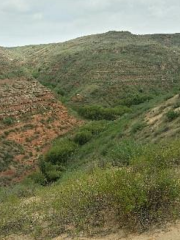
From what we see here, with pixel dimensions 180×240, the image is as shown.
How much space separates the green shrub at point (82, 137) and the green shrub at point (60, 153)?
957 millimetres

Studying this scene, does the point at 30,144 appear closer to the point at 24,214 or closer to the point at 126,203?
the point at 24,214

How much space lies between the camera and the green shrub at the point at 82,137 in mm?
26828

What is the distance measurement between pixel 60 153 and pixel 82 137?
3356 mm

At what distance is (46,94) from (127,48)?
96.9ft

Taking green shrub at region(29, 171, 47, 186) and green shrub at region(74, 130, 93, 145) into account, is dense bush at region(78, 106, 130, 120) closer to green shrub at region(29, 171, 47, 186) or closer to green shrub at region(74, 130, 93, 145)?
green shrub at region(74, 130, 93, 145)

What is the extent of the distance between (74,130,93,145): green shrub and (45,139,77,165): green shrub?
37.7 inches

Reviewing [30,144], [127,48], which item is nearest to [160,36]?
[127,48]

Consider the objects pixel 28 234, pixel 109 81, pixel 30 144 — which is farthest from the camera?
pixel 109 81

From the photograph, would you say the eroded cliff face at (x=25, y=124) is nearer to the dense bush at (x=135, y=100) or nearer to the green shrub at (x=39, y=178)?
the green shrub at (x=39, y=178)

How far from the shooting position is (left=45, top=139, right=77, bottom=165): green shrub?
23656 mm

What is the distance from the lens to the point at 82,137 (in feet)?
88.9

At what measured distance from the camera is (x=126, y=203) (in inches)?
299

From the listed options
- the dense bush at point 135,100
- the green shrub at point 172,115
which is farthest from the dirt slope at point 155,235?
the dense bush at point 135,100

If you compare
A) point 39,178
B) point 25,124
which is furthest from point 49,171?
point 25,124
